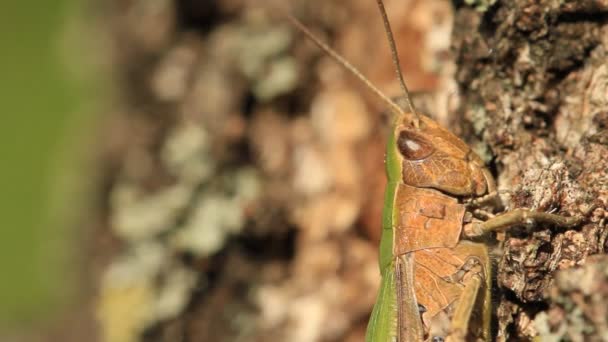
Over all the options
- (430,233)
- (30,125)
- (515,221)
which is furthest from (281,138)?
(30,125)

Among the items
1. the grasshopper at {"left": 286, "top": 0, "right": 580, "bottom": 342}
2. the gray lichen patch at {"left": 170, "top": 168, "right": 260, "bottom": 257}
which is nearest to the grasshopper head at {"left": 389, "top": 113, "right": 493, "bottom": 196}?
the grasshopper at {"left": 286, "top": 0, "right": 580, "bottom": 342}

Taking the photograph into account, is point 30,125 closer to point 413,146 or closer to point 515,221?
point 413,146

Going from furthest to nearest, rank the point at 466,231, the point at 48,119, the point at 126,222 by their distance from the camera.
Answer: the point at 48,119, the point at 126,222, the point at 466,231

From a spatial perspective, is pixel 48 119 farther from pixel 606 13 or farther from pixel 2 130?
pixel 606 13

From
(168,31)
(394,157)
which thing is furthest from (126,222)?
(394,157)

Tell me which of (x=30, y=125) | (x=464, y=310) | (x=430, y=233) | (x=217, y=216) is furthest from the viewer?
(x=30, y=125)

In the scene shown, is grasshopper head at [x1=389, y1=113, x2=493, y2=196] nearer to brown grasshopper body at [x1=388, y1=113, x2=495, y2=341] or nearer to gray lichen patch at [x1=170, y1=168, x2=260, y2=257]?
brown grasshopper body at [x1=388, y1=113, x2=495, y2=341]

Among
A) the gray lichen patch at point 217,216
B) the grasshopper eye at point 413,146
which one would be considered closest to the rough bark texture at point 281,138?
the gray lichen patch at point 217,216

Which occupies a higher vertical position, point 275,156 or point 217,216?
point 275,156

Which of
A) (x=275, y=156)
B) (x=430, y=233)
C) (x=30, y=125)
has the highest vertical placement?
(x=30, y=125)
